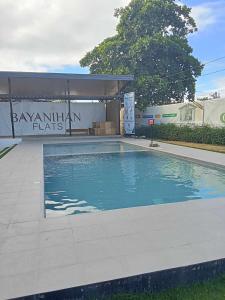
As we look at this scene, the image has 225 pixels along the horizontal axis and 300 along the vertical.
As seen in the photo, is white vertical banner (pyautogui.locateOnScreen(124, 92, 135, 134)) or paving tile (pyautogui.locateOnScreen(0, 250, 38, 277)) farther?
white vertical banner (pyautogui.locateOnScreen(124, 92, 135, 134))

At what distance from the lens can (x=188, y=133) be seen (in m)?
14.2

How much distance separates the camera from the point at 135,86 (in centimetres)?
1948

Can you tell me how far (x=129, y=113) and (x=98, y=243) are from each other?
1528 centimetres

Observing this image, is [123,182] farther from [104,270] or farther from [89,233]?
[104,270]

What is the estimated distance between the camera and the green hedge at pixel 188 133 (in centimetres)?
1240

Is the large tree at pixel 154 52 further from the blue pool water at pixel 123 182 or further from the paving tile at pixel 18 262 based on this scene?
the paving tile at pixel 18 262

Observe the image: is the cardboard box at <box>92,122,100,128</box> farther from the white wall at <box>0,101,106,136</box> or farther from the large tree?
the large tree

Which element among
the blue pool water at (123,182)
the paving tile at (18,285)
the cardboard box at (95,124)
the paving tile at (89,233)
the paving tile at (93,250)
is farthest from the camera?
the cardboard box at (95,124)

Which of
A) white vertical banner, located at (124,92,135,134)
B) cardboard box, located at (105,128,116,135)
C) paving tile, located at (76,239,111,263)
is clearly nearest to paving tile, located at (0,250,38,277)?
paving tile, located at (76,239,111,263)

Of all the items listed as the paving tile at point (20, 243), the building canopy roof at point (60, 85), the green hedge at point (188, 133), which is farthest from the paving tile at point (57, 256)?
the building canopy roof at point (60, 85)

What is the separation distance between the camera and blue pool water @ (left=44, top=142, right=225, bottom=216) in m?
5.19

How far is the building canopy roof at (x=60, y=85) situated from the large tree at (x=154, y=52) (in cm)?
206

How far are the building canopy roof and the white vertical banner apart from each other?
1.08 metres

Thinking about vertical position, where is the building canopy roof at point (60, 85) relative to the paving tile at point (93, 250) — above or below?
above
